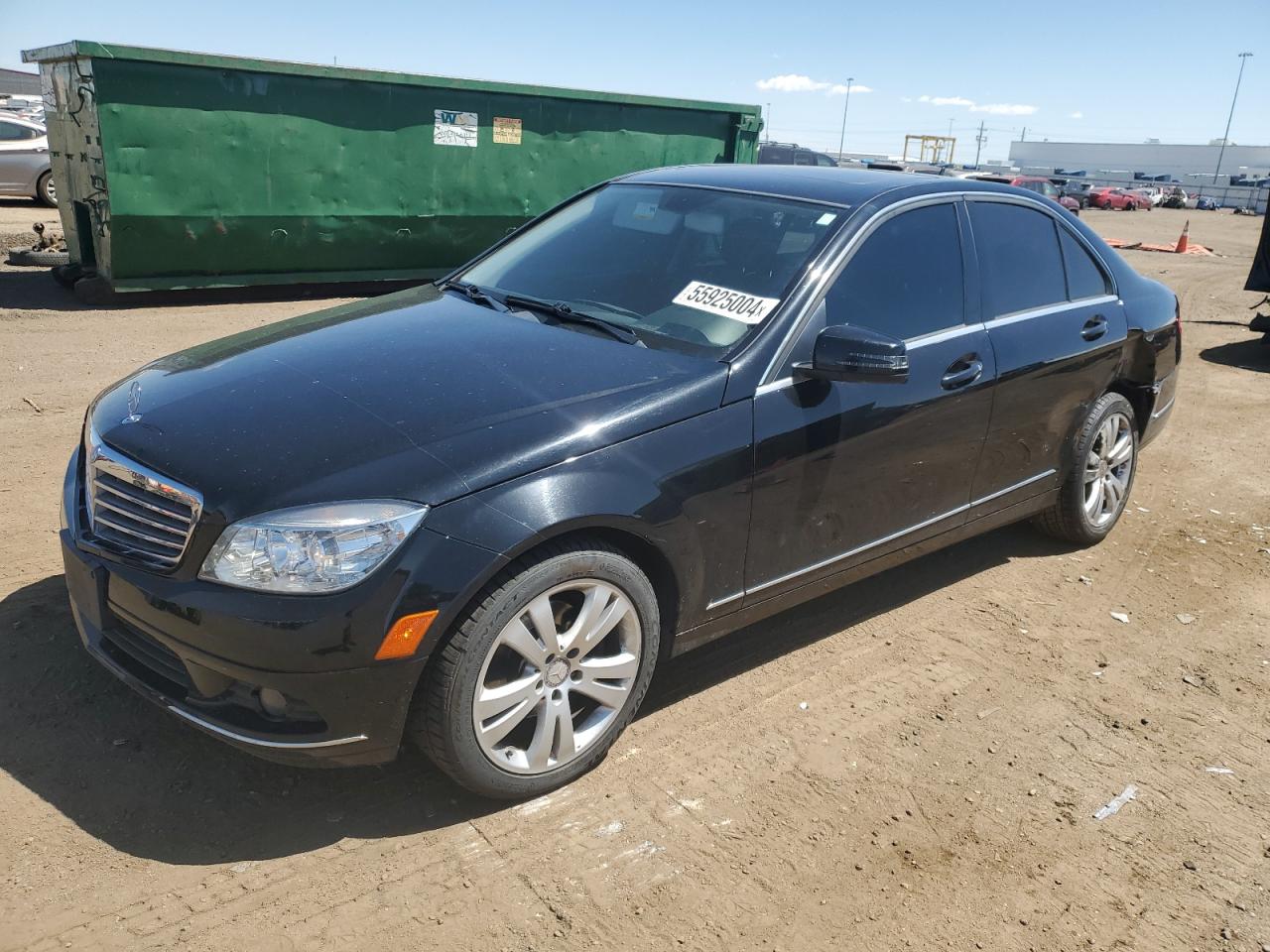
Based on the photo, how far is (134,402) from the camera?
10.4 feet

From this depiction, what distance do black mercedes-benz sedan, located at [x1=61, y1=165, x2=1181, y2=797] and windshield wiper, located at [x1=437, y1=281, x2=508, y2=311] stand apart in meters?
0.03

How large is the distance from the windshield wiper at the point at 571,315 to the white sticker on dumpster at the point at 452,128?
25.8ft

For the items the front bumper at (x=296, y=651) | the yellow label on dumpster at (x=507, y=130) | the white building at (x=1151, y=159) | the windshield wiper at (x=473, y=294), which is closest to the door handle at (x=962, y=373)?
the windshield wiper at (x=473, y=294)

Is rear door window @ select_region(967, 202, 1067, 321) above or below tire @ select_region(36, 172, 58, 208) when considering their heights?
above

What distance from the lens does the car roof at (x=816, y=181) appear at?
386 centimetres

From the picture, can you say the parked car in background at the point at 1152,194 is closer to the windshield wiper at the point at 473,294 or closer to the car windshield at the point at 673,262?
the car windshield at the point at 673,262

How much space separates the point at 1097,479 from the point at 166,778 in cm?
419

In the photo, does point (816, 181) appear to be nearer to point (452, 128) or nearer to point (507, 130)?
point (452, 128)

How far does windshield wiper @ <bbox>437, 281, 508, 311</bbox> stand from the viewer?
150 inches

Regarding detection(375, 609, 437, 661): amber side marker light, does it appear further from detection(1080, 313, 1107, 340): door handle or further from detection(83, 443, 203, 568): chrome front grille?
detection(1080, 313, 1107, 340): door handle

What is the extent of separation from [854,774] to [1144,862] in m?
0.83

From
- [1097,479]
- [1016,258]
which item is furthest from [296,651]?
[1097,479]

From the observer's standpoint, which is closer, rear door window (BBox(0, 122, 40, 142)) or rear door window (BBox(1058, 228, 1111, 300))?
rear door window (BBox(1058, 228, 1111, 300))

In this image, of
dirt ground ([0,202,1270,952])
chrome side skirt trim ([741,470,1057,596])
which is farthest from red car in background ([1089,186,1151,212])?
chrome side skirt trim ([741,470,1057,596])
